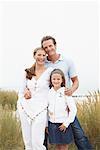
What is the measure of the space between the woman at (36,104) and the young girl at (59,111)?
0.07 m

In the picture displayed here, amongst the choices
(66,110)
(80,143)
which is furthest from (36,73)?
(80,143)

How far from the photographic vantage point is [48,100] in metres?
4.38

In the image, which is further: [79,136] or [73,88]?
[79,136]

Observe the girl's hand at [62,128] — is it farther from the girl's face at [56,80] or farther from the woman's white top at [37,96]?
the girl's face at [56,80]

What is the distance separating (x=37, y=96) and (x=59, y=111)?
275 millimetres

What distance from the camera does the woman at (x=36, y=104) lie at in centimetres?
435

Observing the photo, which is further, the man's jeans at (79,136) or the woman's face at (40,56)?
the man's jeans at (79,136)

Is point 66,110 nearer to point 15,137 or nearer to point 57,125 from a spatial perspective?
point 57,125

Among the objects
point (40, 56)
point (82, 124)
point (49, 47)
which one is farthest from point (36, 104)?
point (82, 124)

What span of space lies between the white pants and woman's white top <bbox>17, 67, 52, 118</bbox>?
2.4 inches

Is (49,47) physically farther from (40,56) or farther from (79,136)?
(79,136)

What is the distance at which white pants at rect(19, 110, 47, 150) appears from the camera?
171 inches

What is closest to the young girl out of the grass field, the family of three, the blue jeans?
the family of three

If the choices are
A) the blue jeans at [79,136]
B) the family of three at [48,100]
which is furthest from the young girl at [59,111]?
the blue jeans at [79,136]
